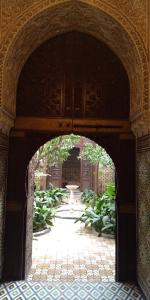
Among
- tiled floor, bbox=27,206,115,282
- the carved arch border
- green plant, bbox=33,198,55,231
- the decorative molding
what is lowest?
tiled floor, bbox=27,206,115,282

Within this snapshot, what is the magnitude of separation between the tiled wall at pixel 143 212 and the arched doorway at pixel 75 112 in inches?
7.4

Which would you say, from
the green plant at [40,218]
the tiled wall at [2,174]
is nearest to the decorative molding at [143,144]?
the tiled wall at [2,174]

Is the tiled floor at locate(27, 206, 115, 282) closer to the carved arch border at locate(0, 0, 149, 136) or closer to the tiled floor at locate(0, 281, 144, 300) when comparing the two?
the tiled floor at locate(0, 281, 144, 300)

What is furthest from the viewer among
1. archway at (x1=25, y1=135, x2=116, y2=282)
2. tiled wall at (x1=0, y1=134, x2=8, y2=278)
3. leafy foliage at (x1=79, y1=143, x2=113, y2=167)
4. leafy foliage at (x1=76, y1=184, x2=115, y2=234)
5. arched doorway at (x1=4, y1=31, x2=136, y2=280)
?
leafy foliage at (x1=79, y1=143, x2=113, y2=167)

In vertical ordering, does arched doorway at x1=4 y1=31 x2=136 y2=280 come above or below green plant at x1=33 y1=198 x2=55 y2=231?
above

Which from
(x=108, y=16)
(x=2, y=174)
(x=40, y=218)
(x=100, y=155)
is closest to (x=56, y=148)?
(x=40, y=218)

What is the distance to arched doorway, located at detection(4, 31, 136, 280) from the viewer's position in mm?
3262

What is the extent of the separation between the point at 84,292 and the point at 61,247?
7.56 feet

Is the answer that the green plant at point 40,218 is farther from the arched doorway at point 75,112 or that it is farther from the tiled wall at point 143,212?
the tiled wall at point 143,212

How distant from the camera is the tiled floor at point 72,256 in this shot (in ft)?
12.2

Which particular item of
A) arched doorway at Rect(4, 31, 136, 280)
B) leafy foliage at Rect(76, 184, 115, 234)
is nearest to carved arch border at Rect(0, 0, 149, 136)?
arched doorway at Rect(4, 31, 136, 280)

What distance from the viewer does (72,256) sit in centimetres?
468

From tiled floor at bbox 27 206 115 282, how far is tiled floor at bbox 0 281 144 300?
1.09ft

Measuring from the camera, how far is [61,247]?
207 inches
